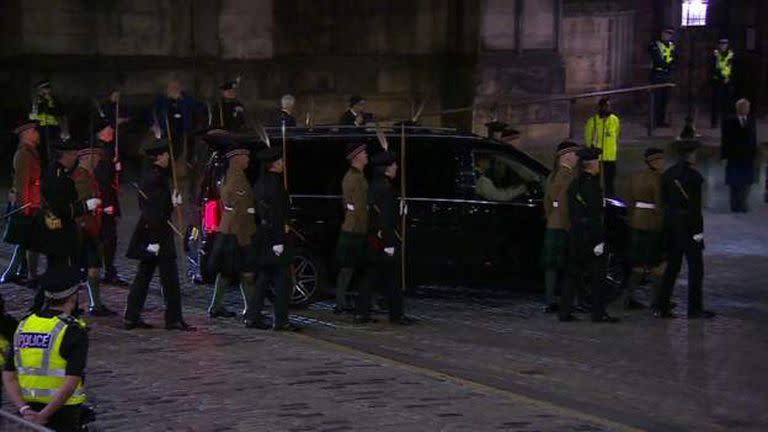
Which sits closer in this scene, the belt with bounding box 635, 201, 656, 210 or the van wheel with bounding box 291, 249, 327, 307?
the belt with bounding box 635, 201, 656, 210

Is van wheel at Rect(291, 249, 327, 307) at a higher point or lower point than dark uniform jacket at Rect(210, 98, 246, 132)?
lower

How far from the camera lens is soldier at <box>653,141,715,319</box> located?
1281 cm

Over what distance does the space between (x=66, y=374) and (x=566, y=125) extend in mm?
18250

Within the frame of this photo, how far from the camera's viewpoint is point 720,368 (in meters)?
11.2

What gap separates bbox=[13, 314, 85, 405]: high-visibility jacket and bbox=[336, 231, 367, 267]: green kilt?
246 inches

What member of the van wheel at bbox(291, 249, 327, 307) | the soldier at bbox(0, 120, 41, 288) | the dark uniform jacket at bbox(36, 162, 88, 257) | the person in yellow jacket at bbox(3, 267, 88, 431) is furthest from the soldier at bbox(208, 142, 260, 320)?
the person in yellow jacket at bbox(3, 267, 88, 431)

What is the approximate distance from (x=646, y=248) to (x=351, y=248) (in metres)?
2.83

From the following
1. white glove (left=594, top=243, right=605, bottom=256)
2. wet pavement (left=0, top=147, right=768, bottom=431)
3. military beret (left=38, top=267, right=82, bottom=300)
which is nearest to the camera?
military beret (left=38, top=267, right=82, bottom=300)

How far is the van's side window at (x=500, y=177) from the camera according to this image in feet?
44.7

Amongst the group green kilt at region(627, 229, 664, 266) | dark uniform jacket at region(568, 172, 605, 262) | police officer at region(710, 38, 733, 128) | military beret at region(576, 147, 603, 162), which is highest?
police officer at region(710, 38, 733, 128)

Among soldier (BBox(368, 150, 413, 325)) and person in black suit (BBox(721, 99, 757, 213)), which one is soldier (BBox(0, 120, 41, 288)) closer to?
soldier (BBox(368, 150, 413, 325))

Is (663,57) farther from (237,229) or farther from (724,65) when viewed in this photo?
(237,229)

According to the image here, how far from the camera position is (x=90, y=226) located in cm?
1265

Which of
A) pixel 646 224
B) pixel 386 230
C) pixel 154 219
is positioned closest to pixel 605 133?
pixel 646 224
